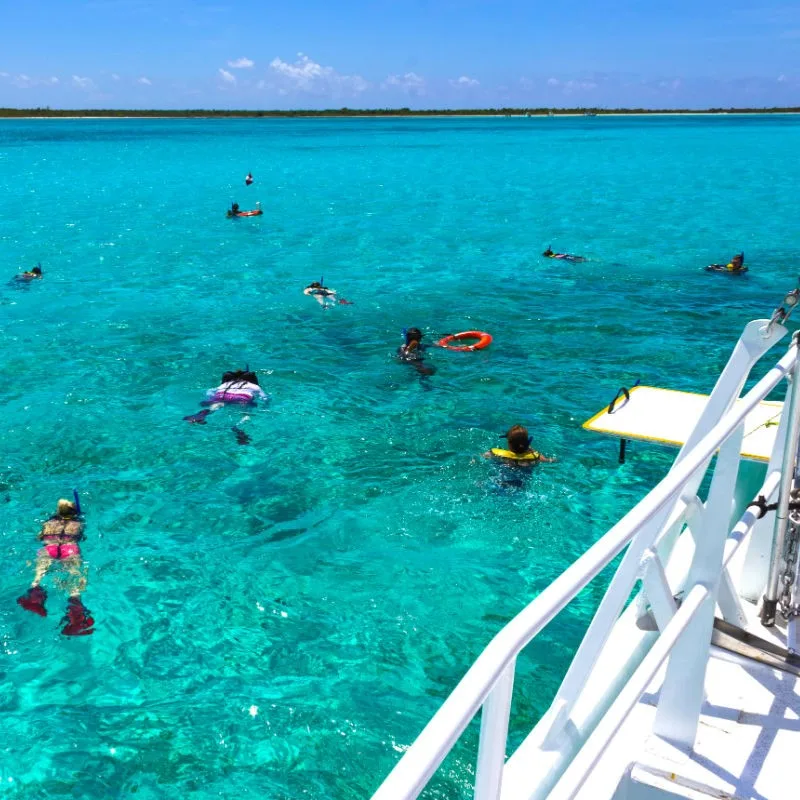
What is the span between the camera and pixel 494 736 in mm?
1635

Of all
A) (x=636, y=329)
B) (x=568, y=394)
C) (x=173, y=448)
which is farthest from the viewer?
(x=636, y=329)

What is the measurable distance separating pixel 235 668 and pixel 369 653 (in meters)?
1.14

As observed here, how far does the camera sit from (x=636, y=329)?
17359 mm

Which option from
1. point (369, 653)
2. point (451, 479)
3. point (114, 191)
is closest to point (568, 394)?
point (451, 479)

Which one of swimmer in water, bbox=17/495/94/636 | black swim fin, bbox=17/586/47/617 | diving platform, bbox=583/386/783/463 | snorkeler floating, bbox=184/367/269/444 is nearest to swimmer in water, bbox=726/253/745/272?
diving platform, bbox=583/386/783/463

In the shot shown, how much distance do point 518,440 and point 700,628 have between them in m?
7.12

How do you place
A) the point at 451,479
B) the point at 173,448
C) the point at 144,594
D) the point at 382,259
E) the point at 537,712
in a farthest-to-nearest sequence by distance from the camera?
the point at 382,259 < the point at 173,448 < the point at 451,479 < the point at 144,594 < the point at 537,712

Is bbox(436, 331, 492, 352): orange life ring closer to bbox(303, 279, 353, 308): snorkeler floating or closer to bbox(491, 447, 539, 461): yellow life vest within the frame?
bbox(303, 279, 353, 308): snorkeler floating

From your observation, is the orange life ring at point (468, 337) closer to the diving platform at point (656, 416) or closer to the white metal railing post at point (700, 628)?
the diving platform at point (656, 416)

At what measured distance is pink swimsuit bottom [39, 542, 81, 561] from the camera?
27.8 feet

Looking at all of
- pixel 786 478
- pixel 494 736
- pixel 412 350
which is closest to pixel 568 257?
pixel 412 350

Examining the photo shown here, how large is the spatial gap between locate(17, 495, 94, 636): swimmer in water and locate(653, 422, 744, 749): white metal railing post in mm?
5805

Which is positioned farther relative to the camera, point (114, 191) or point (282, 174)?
point (282, 174)

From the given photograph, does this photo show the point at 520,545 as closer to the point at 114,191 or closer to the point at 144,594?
the point at 144,594
